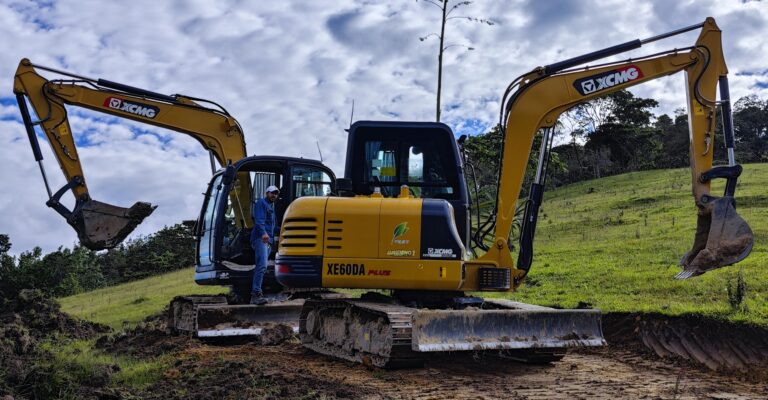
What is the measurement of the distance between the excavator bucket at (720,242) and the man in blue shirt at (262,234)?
5799mm

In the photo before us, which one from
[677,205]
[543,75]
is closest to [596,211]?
[677,205]

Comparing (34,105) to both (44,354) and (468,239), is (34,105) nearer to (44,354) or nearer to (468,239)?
(44,354)

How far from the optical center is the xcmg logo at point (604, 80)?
30.6 feet

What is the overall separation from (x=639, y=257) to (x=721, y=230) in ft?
27.9

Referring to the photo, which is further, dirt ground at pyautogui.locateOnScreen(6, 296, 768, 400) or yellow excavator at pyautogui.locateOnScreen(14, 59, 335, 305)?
yellow excavator at pyautogui.locateOnScreen(14, 59, 335, 305)

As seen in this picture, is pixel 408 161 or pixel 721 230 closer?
pixel 721 230

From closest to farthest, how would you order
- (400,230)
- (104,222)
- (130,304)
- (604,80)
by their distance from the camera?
1. (400,230)
2. (604,80)
3. (104,222)
4. (130,304)

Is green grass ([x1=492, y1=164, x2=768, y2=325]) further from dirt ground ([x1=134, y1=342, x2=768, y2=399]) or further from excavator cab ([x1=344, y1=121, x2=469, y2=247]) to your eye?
excavator cab ([x1=344, y1=121, x2=469, y2=247])

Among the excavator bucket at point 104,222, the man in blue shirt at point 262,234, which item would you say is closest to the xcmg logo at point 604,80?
the man in blue shirt at point 262,234

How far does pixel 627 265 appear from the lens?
1587 centimetres

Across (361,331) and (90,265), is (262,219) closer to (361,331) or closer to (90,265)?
(361,331)

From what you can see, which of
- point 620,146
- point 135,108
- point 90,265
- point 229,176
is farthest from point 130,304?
point 620,146

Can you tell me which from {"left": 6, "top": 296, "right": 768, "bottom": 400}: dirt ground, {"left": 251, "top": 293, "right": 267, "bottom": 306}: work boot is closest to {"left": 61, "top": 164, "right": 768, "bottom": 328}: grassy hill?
{"left": 6, "top": 296, "right": 768, "bottom": 400}: dirt ground

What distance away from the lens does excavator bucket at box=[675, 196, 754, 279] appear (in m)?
8.19
